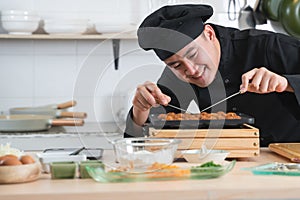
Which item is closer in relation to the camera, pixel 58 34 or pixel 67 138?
pixel 67 138

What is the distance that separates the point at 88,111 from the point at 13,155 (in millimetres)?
1043

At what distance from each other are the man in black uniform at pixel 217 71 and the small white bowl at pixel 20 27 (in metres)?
1.16

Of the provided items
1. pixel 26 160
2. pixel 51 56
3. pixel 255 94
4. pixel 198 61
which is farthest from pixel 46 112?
pixel 26 160

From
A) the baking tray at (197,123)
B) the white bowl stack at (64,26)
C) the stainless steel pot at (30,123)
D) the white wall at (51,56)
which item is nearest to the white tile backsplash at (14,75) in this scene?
the white wall at (51,56)

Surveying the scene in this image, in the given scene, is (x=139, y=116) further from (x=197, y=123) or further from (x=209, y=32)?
(x=209, y=32)

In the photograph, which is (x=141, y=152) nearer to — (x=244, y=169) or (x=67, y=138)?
(x=244, y=169)

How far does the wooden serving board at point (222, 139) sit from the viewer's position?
1.69 m

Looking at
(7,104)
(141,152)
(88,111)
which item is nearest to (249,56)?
(88,111)

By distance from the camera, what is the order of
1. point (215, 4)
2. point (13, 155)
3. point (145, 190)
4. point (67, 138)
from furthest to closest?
point (215, 4) < point (67, 138) < point (13, 155) < point (145, 190)

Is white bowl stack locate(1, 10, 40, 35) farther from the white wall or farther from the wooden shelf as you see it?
the white wall

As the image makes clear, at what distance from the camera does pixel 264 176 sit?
137 cm

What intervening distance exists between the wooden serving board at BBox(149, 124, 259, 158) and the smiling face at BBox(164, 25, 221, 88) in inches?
10.4

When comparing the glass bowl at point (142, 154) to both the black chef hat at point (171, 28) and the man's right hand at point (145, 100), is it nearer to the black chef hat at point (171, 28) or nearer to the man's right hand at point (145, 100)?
the man's right hand at point (145, 100)

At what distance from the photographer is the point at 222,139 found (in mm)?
1711
